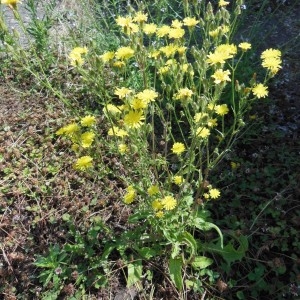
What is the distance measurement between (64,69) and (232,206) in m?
1.86

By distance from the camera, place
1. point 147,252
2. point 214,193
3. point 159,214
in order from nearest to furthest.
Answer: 1. point 159,214
2. point 147,252
3. point 214,193

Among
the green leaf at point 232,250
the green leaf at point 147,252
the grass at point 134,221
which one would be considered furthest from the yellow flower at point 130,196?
the green leaf at point 232,250

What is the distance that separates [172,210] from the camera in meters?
1.84

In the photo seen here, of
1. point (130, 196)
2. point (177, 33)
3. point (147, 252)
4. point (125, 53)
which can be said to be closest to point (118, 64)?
point (125, 53)

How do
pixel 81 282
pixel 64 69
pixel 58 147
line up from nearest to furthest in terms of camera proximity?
pixel 81 282 < pixel 58 147 < pixel 64 69

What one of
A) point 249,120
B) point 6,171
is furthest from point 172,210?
point 6,171

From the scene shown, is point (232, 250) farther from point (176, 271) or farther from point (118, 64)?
point (118, 64)

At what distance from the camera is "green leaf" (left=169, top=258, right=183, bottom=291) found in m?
1.80

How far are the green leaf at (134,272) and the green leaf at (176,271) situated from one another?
174 millimetres

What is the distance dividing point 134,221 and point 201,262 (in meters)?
0.40

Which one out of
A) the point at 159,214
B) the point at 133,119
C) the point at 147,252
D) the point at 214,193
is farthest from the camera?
the point at 214,193

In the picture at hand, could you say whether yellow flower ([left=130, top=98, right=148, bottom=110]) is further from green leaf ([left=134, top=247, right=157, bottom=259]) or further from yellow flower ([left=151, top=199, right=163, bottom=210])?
green leaf ([left=134, top=247, right=157, bottom=259])

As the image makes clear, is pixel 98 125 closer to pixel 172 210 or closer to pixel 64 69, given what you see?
pixel 64 69

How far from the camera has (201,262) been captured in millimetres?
1927
